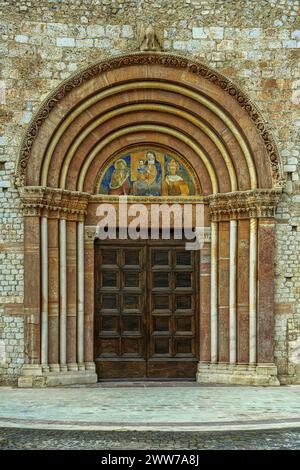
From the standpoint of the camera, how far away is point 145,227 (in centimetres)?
1456

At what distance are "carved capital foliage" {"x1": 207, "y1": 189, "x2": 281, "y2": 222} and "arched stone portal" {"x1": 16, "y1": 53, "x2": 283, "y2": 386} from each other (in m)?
0.02

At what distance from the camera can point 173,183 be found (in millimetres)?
14742

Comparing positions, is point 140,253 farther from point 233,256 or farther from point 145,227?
point 233,256

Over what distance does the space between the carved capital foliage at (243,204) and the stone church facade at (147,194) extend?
0.03m

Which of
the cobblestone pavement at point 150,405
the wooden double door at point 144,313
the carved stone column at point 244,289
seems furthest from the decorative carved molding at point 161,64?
the cobblestone pavement at point 150,405

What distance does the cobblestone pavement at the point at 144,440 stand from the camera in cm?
907

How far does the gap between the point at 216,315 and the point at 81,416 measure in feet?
14.8

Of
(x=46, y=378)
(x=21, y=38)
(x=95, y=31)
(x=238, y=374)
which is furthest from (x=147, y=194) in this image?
(x=46, y=378)

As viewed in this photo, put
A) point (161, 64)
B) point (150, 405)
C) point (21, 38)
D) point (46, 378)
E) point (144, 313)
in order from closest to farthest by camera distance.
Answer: point (150, 405) → point (46, 378) → point (21, 38) → point (161, 64) → point (144, 313)

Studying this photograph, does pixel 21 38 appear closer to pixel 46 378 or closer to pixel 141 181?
pixel 141 181

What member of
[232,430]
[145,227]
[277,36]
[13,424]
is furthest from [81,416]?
[277,36]

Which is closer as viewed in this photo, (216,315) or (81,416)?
(81,416)

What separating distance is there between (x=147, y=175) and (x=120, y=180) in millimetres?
561

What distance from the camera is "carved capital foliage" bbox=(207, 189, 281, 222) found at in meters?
13.9
